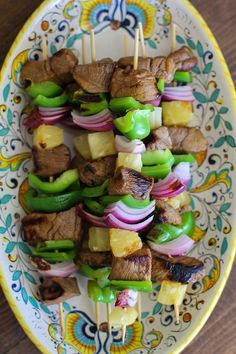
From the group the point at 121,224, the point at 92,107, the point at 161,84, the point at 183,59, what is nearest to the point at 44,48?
the point at 92,107

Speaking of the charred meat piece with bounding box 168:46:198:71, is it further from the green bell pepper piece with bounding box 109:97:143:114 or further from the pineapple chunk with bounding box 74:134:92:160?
the pineapple chunk with bounding box 74:134:92:160

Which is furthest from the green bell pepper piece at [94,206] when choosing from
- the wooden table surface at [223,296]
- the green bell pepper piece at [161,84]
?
the wooden table surface at [223,296]

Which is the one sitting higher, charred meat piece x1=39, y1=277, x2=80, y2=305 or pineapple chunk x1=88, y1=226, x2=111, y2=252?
pineapple chunk x1=88, y1=226, x2=111, y2=252

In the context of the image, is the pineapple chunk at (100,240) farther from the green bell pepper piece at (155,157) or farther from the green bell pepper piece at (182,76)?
the green bell pepper piece at (182,76)

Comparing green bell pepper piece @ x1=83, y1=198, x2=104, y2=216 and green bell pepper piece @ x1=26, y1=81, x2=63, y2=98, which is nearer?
green bell pepper piece @ x1=83, y1=198, x2=104, y2=216

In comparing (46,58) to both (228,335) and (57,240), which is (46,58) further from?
(228,335)

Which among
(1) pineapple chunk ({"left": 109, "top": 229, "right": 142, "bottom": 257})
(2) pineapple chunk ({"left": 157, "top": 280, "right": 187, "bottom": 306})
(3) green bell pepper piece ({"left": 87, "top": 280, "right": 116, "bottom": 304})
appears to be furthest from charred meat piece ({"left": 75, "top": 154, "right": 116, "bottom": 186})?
(2) pineapple chunk ({"left": 157, "top": 280, "right": 187, "bottom": 306})
